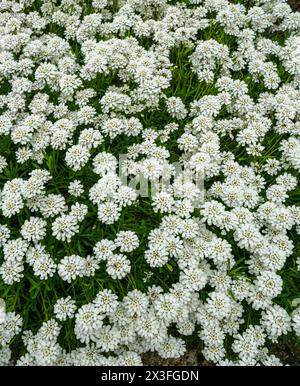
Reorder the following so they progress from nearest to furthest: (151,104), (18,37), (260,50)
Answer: (151,104)
(18,37)
(260,50)

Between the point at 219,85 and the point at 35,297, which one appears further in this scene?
the point at 219,85

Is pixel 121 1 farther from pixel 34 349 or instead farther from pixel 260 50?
pixel 34 349

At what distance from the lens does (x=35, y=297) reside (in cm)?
319

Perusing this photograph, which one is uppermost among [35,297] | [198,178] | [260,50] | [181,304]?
[260,50]

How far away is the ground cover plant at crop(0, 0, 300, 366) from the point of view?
3.13 m

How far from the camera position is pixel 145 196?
3.43m

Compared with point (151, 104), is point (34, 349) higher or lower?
lower

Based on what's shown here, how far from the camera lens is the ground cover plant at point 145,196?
313 cm

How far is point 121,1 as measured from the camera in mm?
4629

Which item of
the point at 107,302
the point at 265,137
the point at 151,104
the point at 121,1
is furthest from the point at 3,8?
the point at 107,302

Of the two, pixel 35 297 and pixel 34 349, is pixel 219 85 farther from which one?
pixel 34 349

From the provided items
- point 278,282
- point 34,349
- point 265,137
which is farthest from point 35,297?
point 265,137

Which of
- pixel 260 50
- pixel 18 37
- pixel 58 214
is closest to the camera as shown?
pixel 58 214
